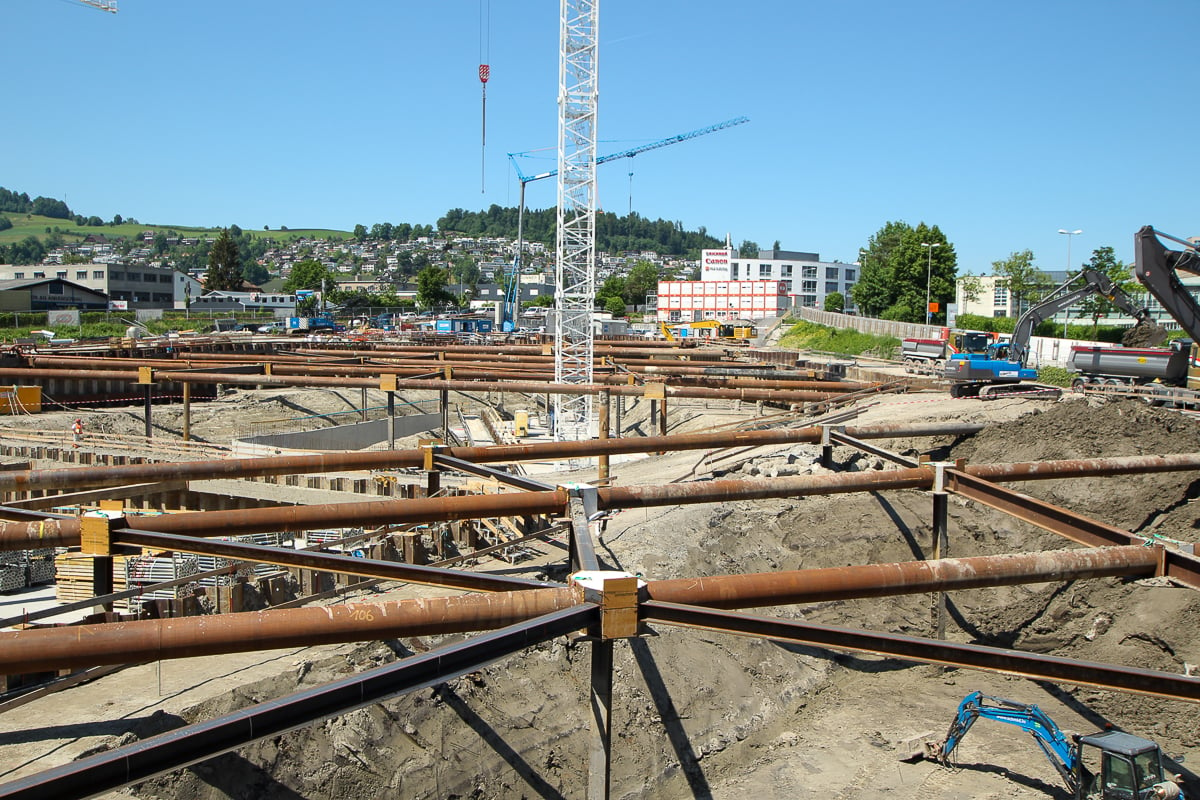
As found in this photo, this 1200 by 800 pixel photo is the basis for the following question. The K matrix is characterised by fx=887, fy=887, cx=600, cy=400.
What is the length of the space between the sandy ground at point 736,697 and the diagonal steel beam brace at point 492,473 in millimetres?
2409

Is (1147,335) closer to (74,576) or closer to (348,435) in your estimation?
(348,435)

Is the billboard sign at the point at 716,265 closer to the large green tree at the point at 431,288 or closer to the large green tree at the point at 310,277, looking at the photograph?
the large green tree at the point at 431,288

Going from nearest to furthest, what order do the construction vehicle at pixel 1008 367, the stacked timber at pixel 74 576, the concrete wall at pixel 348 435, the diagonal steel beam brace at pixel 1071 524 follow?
the diagonal steel beam brace at pixel 1071 524
the stacked timber at pixel 74 576
the construction vehicle at pixel 1008 367
the concrete wall at pixel 348 435

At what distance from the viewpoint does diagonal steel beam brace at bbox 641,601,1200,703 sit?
6812mm

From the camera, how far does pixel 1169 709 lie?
43.3ft

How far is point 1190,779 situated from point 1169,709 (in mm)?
2082

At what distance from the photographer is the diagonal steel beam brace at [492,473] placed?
1289 cm

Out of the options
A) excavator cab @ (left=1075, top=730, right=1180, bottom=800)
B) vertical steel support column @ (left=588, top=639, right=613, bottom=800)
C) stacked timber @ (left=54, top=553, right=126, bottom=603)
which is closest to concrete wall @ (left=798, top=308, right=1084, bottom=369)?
excavator cab @ (left=1075, top=730, right=1180, bottom=800)

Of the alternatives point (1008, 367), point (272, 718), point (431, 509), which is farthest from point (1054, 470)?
point (1008, 367)

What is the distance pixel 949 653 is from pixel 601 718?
2.90m

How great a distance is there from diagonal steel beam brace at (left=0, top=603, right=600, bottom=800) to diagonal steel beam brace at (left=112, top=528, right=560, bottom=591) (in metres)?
1.26

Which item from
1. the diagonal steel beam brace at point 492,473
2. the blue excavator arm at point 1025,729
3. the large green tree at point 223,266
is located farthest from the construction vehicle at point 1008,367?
the large green tree at point 223,266

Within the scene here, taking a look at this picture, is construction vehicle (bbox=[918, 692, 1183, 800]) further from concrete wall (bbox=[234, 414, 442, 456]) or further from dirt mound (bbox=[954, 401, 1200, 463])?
concrete wall (bbox=[234, 414, 442, 456])

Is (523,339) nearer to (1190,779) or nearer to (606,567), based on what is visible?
(606,567)
